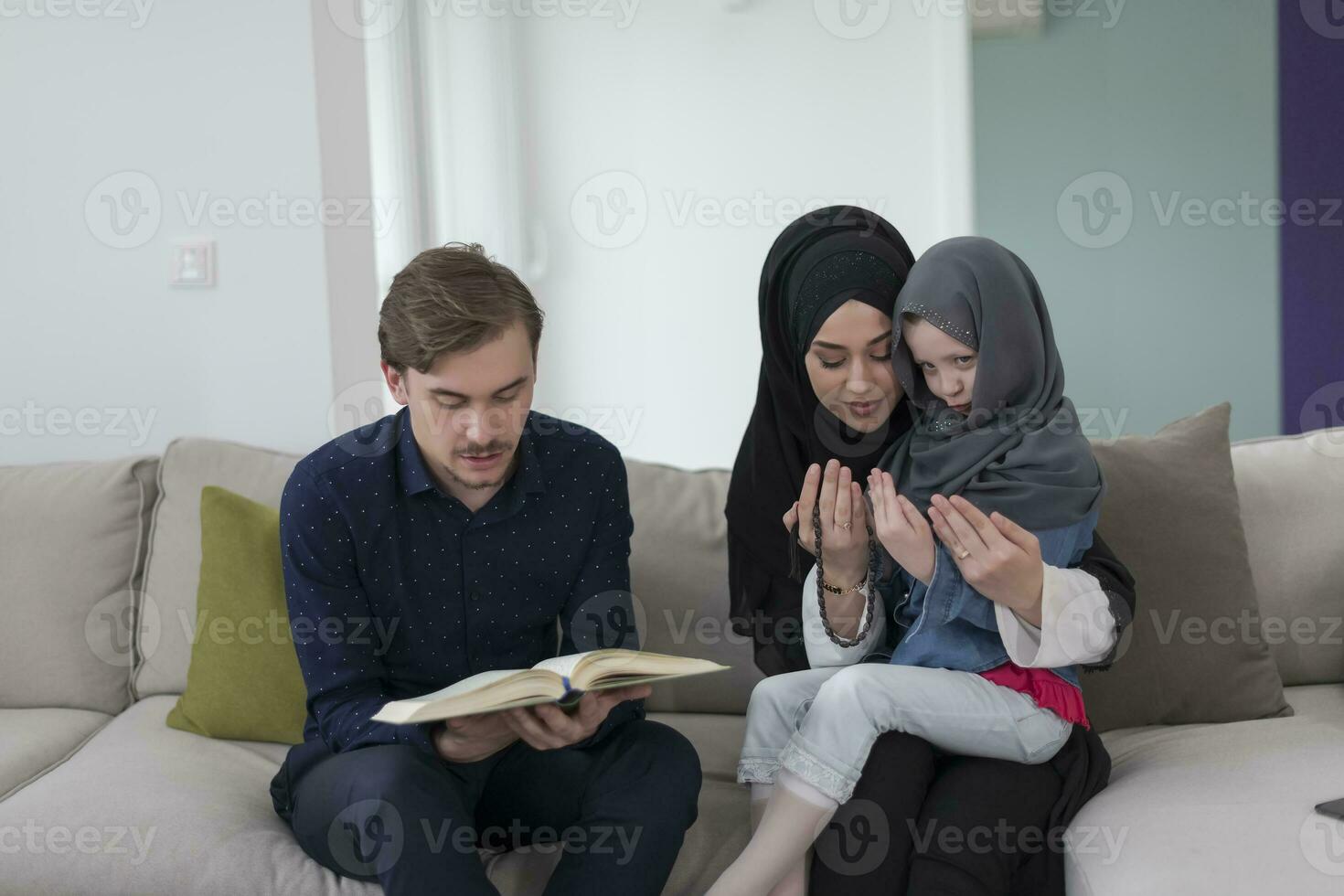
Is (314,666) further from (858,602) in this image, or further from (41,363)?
(41,363)

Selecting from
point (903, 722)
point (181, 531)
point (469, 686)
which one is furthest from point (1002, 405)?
point (181, 531)

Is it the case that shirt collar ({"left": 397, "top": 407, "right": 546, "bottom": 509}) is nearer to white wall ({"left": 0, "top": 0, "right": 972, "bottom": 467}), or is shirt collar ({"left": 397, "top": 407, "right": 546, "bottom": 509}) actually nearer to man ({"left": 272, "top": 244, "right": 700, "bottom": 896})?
man ({"left": 272, "top": 244, "right": 700, "bottom": 896})

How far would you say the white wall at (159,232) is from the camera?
2.73 m

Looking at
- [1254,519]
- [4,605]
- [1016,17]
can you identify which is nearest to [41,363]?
[4,605]

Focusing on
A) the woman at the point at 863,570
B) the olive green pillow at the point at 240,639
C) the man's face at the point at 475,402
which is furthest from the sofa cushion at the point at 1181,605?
the olive green pillow at the point at 240,639

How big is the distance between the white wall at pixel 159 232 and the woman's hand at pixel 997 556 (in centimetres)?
172

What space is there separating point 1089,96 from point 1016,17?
13.1 inches

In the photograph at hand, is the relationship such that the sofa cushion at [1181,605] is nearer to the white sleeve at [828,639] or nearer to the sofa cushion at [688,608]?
the white sleeve at [828,639]

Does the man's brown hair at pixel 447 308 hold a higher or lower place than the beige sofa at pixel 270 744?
higher

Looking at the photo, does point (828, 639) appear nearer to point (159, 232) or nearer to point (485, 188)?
point (159, 232)

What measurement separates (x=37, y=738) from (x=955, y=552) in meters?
1.55

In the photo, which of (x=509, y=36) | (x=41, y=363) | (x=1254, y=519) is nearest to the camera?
(x=1254, y=519)

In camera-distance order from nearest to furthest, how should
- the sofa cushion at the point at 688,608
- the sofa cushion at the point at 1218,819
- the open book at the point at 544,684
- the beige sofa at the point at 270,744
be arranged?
the open book at the point at 544,684 < the sofa cushion at the point at 1218,819 < the beige sofa at the point at 270,744 < the sofa cushion at the point at 688,608

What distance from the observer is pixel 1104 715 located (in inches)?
75.4
